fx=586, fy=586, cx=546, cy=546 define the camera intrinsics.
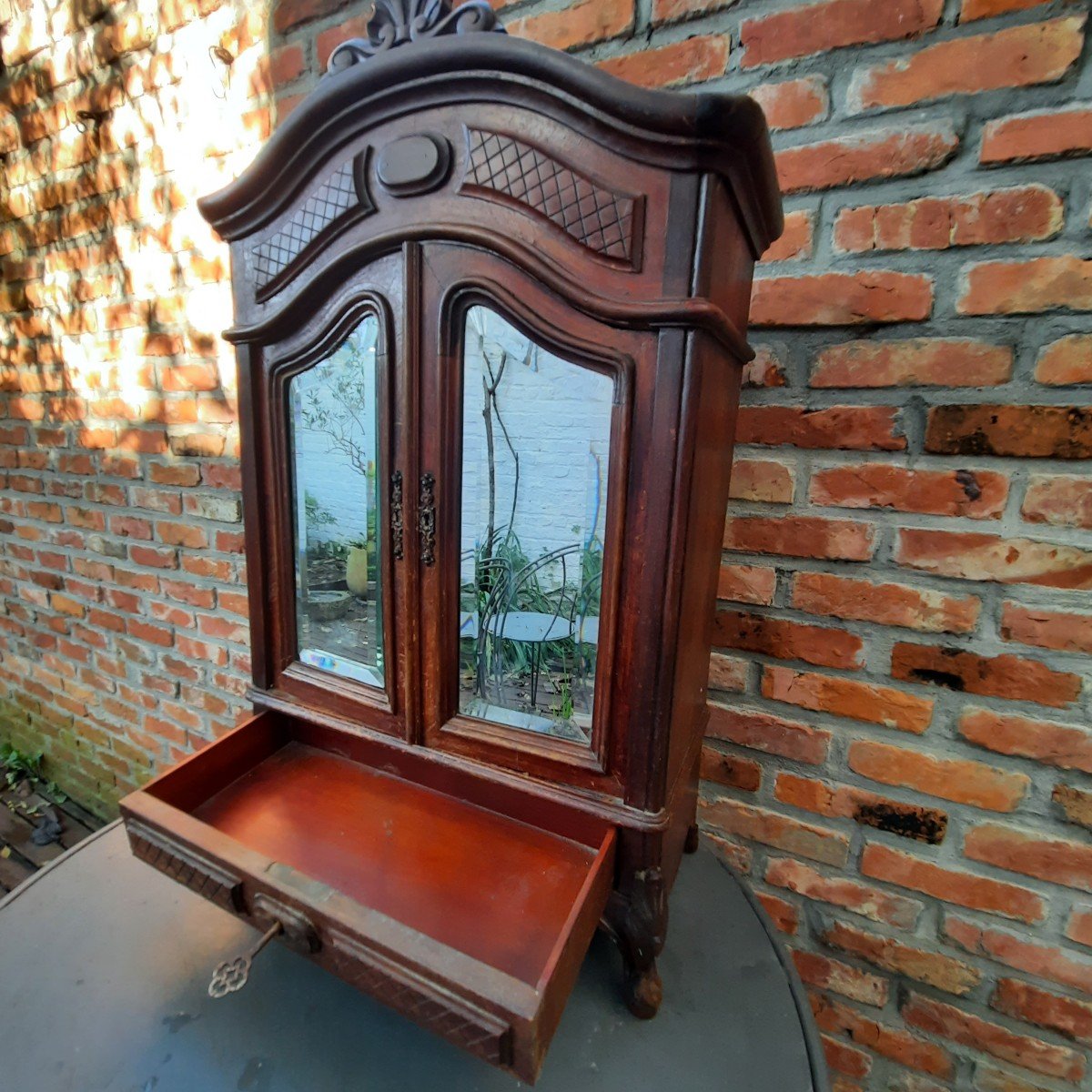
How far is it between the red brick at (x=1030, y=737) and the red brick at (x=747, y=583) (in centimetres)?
29

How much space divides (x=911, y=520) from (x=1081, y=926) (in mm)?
566

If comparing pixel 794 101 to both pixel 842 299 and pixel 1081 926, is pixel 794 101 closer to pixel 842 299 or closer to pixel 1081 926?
pixel 842 299

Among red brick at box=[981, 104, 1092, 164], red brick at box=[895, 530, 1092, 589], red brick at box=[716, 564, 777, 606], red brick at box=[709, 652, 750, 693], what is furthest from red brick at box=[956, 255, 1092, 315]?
red brick at box=[709, 652, 750, 693]

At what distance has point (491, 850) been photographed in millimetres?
676

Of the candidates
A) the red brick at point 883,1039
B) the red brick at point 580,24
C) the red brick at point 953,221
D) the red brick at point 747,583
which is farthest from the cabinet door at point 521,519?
the red brick at point 883,1039

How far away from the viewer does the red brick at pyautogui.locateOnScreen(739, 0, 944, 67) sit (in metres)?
0.69

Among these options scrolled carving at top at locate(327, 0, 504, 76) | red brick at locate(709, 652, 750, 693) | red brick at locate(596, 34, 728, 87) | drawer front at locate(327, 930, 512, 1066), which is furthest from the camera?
red brick at locate(709, 652, 750, 693)

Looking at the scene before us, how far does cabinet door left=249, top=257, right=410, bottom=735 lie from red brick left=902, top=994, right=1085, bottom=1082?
2.84 feet

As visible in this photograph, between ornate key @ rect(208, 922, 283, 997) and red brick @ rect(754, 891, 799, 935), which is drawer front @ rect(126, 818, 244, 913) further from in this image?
red brick @ rect(754, 891, 799, 935)

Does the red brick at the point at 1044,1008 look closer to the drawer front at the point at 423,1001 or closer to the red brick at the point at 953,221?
the drawer front at the point at 423,1001

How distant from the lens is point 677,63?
81 cm

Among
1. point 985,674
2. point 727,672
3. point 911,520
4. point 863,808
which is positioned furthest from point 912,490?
point 863,808

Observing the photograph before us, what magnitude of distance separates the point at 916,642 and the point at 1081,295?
45cm

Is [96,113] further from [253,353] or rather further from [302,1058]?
[302,1058]
